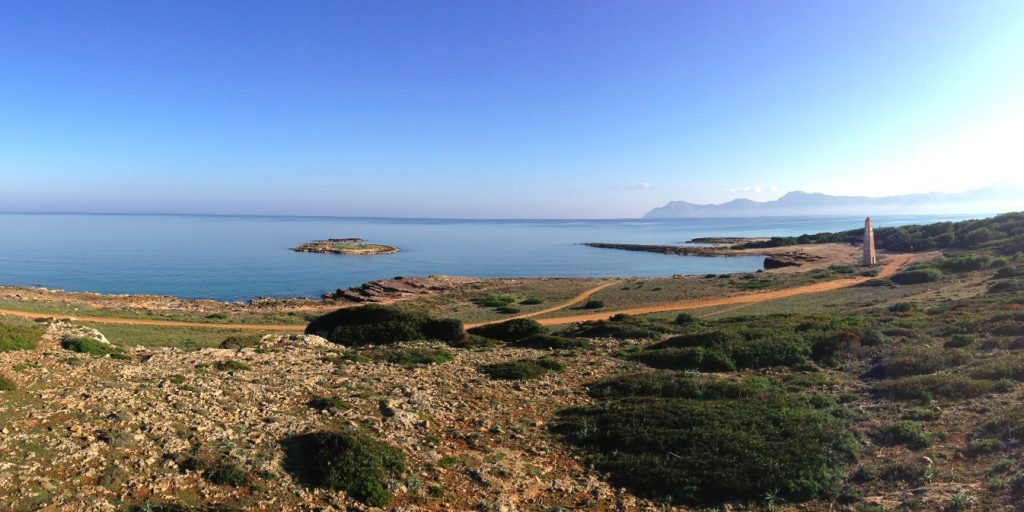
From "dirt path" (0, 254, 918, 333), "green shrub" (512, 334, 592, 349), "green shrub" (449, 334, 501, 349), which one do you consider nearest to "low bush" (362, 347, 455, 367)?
"green shrub" (449, 334, 501, 349)

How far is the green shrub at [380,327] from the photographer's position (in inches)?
974

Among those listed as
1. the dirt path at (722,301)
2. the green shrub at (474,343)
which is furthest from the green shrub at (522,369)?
the dirt path at (722,301)

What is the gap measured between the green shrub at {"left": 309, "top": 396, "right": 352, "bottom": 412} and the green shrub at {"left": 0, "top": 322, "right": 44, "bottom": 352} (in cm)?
752

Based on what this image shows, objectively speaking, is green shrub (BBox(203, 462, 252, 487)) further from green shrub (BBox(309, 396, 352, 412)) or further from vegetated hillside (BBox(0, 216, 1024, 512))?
green shrub (BBox(309, 396, 352, 412))

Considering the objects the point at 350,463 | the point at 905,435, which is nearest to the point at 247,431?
the point at 350,463

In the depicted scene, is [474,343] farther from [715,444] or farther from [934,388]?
[934,388]

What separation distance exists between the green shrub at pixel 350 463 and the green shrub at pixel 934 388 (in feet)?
43.2

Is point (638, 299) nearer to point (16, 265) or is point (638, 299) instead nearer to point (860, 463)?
point (860, 463)

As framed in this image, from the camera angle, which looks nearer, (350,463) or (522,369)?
(350,463)

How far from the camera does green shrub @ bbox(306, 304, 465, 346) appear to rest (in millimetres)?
24734

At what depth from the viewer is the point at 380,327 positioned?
25312mm

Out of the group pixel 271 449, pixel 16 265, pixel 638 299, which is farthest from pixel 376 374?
pixel 16 265

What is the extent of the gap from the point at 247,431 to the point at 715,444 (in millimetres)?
9553

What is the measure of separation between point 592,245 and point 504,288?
97.2m
